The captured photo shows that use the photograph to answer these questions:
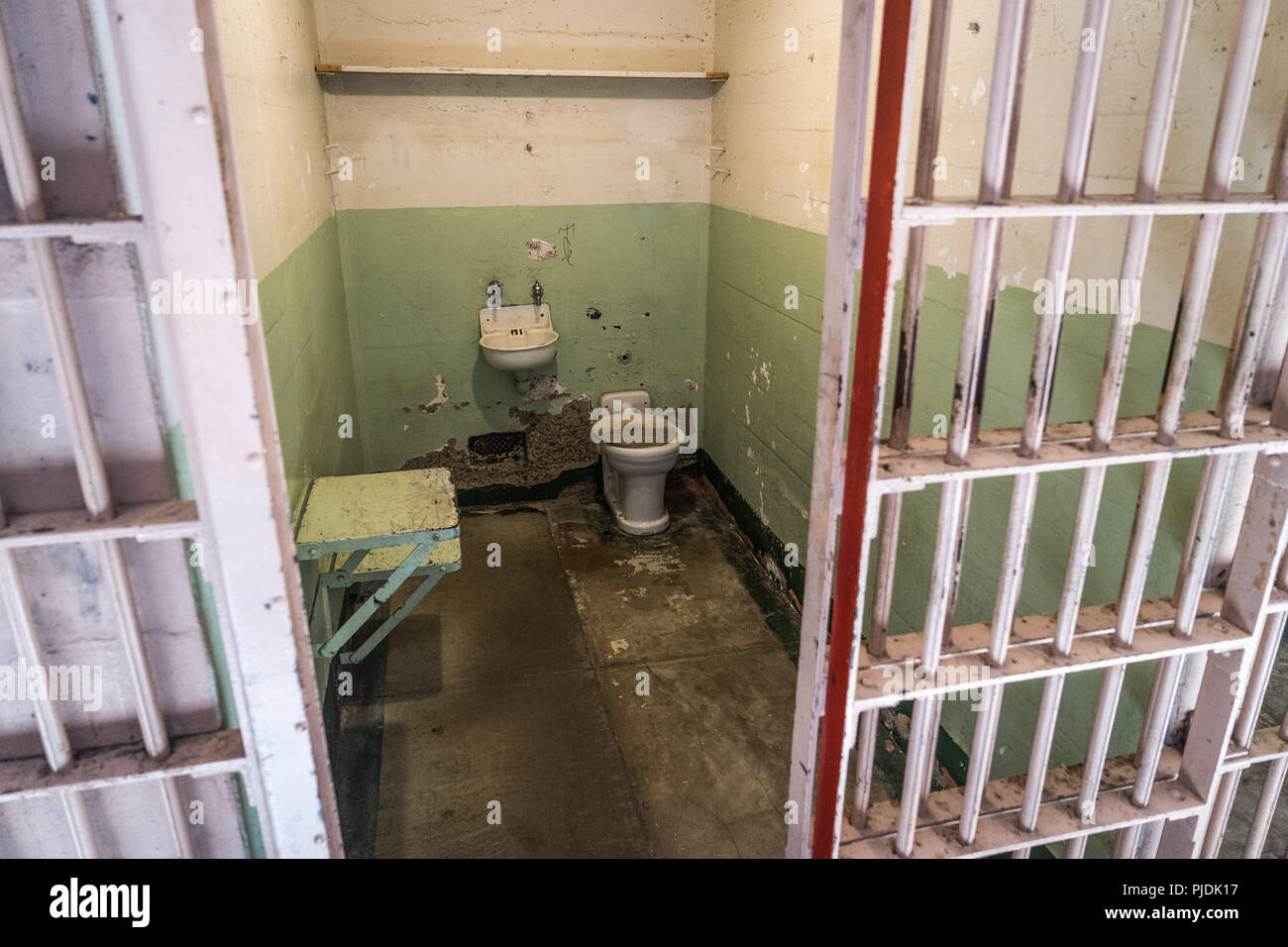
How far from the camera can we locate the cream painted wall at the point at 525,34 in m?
3.90

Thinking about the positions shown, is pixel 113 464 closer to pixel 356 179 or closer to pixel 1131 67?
pixel 1131 67

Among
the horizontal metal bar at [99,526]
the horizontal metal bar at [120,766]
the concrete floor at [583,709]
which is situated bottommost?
the concrete floor at [583,709]

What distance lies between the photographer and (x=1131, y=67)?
5.87 feet

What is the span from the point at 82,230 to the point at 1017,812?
1951 millimetres

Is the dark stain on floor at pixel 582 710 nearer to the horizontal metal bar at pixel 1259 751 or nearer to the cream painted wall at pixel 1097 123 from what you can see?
the horizontal metal bar at pixel 1259 751

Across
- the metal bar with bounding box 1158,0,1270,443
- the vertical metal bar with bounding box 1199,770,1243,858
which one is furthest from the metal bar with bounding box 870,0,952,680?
the vertical metal bar with bounding box 1199,770,1243,858

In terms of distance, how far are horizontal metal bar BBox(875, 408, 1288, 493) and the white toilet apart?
2.83 metres

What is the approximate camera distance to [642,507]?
14.6 feet

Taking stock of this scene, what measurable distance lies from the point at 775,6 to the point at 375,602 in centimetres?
299

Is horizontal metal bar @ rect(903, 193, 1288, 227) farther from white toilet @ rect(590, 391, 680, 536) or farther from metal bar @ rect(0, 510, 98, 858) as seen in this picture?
white toilet @ rect(590, 391, 680, 536)

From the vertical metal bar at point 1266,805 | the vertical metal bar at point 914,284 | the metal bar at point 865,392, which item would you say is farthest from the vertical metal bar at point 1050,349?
the vertical metal bar at point 1266,805

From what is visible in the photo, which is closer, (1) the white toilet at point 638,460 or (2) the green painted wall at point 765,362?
(2) the green painted wall at point 765,362

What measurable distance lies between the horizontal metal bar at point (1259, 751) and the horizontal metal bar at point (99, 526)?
2073mm
